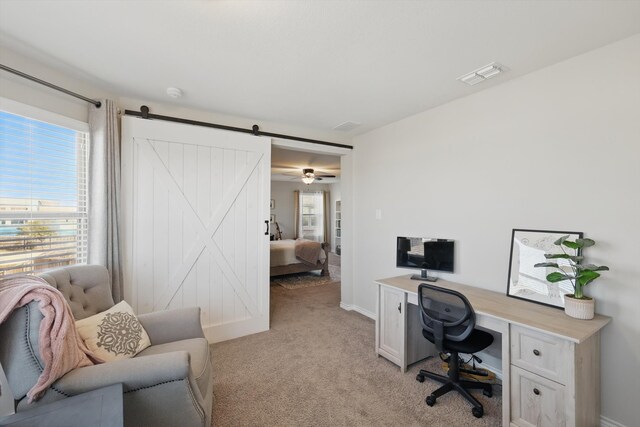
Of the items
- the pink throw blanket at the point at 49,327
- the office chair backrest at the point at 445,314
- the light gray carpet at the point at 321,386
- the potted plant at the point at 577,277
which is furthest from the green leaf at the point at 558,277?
the pink throw blanket at the point at 49,327

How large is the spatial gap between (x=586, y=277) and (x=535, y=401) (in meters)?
0.80

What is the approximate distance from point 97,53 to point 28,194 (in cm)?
110

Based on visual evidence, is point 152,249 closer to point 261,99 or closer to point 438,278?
point 261,99

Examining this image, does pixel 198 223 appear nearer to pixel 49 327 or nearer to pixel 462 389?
pixel 49 327

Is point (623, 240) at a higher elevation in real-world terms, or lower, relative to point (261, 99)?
lower

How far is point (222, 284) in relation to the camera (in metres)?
3.00

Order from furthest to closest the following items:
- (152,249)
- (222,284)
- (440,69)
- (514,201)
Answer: (222,284) < (152,249) < (514,201) < (440,69)

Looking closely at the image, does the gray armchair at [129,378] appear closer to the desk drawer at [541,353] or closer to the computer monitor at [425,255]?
the desk drawer at [541,353]

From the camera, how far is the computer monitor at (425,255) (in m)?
2.62

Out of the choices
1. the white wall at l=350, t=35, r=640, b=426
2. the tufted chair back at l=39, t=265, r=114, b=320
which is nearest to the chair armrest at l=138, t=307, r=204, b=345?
the tufted chair back at l=39, t=265, r=114, b=320

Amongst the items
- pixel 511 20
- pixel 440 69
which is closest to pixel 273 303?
pixel 440 69

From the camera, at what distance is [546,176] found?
205 cm

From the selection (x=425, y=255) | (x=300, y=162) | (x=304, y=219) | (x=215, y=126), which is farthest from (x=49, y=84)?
(x=304, y=219)

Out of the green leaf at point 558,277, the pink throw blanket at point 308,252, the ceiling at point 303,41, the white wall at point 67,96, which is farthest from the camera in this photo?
the pink throw blanket at point 308,252
